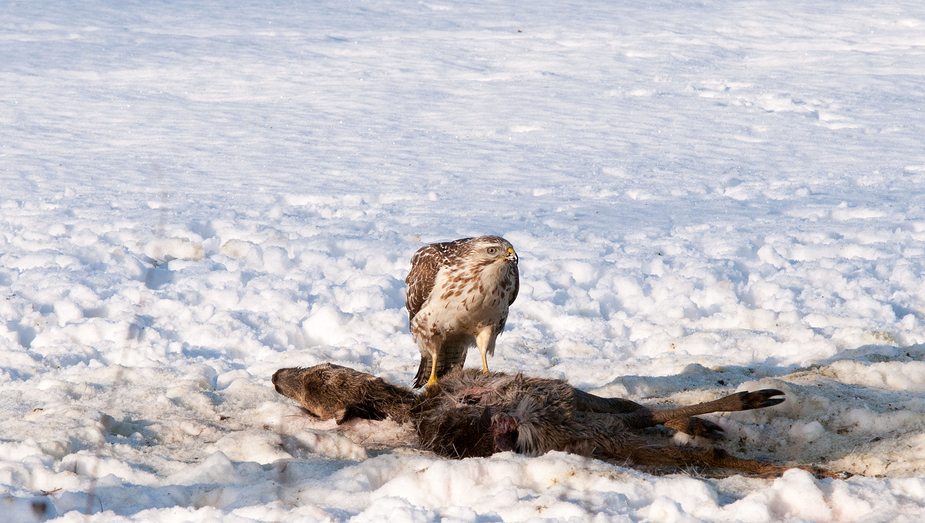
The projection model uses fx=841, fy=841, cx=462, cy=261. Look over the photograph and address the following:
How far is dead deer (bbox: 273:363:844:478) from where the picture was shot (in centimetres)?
347

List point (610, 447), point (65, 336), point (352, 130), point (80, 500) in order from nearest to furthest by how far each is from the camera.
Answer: point (80, 500), point (610, 447), point (65, 336), point (352, 130)

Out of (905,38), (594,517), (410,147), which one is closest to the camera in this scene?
(594,517)

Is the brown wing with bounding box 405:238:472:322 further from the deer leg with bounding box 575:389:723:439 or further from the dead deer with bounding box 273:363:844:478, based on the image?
the deer leg with bounding box 575:389:723:439

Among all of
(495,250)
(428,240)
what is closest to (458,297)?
(495,250)

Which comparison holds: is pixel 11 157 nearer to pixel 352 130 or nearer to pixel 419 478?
pixel 352 130

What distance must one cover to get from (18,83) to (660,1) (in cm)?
1576

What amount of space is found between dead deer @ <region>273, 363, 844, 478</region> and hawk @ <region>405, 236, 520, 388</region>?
27.3 inches

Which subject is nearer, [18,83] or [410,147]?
[410,147]

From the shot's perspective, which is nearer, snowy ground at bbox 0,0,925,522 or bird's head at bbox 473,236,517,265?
snowy ground at bbox 0,0,925,522

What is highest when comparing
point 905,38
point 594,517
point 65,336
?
point 905,38

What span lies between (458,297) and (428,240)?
314 cm

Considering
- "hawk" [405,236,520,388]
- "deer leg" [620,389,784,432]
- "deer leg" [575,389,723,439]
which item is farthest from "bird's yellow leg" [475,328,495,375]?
"deer leg" [620,389,784,432]

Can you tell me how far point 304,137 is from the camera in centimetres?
1195

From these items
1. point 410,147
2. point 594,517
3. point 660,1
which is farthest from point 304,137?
point 660,1
